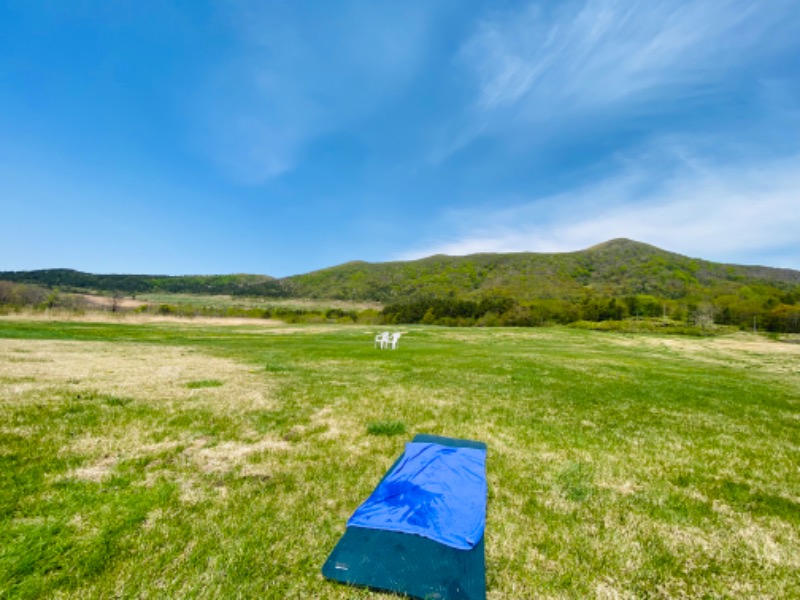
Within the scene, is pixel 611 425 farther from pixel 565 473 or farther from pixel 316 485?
pixel 316 485

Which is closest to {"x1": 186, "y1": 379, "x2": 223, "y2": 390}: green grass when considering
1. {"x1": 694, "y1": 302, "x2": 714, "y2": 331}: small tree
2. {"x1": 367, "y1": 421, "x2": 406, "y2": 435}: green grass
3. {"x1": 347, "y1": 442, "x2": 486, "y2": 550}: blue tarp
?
{"x1": 367, "y1": 421, "x2": 406, "y2": 435}: green grass

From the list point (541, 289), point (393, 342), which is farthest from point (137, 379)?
point (541, 289)

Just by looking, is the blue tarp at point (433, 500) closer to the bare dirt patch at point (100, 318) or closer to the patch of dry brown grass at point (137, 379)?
the patch of dry brown grass at point (137, 379)

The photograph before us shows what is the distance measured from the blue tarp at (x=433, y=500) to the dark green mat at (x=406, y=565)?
10 centimetres

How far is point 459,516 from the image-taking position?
15.7ft

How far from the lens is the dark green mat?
3.72 meters

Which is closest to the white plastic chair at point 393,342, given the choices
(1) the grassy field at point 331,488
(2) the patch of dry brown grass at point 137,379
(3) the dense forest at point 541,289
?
(2) the patch of dry brown grass at point 137,379

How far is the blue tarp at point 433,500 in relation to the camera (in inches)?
174

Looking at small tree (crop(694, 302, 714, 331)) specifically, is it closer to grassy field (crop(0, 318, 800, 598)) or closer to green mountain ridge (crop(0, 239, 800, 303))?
green mountain ridge (crop(0, 239, 800, 303))

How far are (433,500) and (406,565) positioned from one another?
4.07ft

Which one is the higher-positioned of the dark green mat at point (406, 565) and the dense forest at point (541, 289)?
the dense forest at point (541, 289)

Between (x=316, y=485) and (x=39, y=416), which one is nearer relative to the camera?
(x=316, y=485)

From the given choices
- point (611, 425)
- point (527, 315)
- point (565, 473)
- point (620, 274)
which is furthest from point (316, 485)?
point (620, 274)

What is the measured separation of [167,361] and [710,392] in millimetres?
28982
